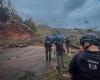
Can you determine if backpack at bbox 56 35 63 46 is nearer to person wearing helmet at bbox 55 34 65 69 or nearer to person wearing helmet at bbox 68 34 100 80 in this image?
person wearing helmet at bbox 55 34 65 69

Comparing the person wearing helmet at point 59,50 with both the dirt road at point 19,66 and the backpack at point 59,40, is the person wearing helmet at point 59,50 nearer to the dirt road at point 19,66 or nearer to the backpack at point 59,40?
the backpack at point 59,40

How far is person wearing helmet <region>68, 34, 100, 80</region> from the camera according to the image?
14.7ft

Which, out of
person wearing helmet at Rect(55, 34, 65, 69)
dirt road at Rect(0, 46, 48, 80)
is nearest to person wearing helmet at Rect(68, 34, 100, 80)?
dirt road at Rect(0, 46, 48, 80)

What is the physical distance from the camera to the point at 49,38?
60.2 feet

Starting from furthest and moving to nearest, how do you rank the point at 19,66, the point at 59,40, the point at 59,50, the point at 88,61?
the point at 19,66, the point at 59,40, the point at 59,50, the point at 88,61

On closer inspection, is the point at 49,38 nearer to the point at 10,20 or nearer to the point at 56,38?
the point at 56,38

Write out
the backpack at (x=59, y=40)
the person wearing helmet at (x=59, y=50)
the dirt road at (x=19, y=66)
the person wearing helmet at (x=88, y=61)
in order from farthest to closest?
the backpack at (x=59, y=40) < the person wearing helmet at (x=59, y=50) < the dirt road at (x=19, y=66) < the person wearing helmet at (x=88, y=61)

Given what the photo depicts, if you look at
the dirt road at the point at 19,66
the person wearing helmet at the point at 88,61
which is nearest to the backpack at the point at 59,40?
the dirt road at the point at 19,66

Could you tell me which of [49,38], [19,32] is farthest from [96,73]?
[19,32]

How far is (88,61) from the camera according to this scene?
453 cm

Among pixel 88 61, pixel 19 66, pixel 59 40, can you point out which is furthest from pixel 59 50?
pixel 88 61

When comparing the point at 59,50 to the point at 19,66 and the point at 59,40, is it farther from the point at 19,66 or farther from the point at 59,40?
the point at 19,66

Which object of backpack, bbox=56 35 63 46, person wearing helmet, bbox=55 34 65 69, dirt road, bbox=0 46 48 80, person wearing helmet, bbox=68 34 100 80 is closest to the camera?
person wearing helmet, bbox=68 34 100 80

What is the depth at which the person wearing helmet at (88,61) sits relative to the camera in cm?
448
